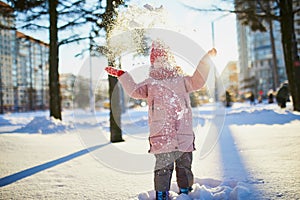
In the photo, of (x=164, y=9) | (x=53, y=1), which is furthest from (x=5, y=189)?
(x=53, y=1)

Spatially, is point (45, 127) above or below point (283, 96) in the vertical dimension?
below

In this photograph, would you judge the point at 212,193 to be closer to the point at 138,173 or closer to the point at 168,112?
the point at 168,112

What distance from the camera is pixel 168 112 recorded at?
7.52ft

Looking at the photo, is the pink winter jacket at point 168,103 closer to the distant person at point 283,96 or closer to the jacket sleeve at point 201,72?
the jacket sleeve at point 201,72

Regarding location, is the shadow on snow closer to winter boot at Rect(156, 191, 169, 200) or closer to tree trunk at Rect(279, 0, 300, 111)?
winter boot at Rect(156, 191, 169, 200)

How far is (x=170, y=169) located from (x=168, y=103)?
53 centimetres

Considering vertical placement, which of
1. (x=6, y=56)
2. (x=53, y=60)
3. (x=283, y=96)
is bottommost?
(x=283, y=96)

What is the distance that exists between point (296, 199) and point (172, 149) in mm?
938

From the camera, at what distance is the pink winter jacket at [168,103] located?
2.26 m

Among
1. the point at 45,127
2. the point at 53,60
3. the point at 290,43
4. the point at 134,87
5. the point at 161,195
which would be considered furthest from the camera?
the point at 53,60

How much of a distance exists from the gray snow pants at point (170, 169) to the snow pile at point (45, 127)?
24.0ft

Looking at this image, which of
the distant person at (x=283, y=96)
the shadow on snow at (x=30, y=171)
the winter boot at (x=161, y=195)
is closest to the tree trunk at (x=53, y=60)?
the shadow on snow at (x=30, y=171)

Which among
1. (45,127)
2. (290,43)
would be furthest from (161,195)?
(290,43)

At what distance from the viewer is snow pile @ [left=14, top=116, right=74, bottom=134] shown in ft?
29.2
